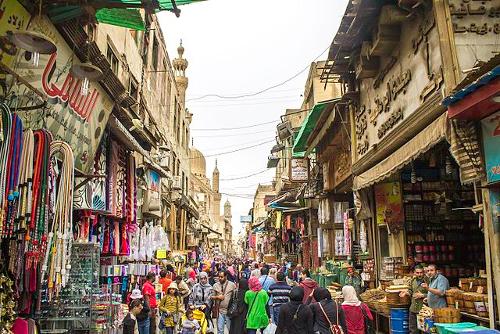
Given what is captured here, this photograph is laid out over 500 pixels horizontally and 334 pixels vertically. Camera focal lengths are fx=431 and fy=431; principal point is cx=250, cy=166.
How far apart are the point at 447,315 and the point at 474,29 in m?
4.70

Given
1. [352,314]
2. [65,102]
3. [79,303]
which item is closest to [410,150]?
[352,314]

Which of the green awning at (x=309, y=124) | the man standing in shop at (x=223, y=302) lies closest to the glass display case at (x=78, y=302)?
the man standing in shop at (x=223, y=302)

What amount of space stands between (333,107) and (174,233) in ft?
48.8

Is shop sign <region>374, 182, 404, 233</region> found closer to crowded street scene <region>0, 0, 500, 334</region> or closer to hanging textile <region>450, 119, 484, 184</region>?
crowded street scene <region>0, 0, 500, 334</region>

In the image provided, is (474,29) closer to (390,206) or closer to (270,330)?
(390,206)

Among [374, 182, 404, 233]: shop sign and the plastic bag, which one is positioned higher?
[374, 182, 404, 233]: shop sign

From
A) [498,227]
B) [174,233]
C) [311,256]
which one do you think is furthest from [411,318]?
[174,233]

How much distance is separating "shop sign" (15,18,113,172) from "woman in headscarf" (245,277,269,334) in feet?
13.7

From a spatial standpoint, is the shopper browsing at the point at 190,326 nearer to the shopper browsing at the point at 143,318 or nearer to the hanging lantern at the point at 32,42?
the shopper browsing at the point at 143,318

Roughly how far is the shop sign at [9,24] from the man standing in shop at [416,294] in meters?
7.63

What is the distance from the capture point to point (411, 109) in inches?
339

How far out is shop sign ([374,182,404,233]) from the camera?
10.6m

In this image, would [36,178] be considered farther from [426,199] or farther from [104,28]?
[426,199]

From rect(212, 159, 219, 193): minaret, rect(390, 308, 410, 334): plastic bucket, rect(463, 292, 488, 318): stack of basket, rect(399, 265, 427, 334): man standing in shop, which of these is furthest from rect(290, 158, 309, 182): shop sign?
rect(212, 159, 219, 193): minaret
